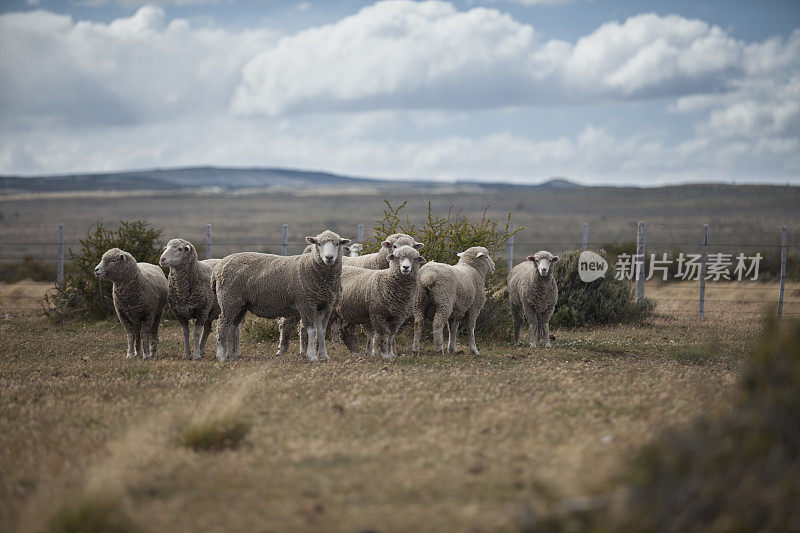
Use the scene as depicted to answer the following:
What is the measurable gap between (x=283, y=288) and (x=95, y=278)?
319 inches

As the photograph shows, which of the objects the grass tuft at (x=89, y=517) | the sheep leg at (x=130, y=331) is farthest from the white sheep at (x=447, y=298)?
the grass tuft at (x=89, y=517)

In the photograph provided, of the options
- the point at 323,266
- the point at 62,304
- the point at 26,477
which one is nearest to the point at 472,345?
the point at 323,266

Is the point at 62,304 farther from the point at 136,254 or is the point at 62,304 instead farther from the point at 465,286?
the point at 465,286

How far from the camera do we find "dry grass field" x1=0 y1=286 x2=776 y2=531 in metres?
4.61

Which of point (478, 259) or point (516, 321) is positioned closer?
point (478, 259)

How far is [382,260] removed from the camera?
13070mm

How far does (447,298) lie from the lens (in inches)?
468

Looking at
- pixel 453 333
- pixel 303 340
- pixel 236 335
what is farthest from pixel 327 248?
pixel 453 333

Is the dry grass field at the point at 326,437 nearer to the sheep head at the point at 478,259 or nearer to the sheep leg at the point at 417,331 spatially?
the sheep leg at the point at 417,331

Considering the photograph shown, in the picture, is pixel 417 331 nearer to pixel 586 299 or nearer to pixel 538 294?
pixel 538 294

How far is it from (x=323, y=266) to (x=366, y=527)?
7.01m

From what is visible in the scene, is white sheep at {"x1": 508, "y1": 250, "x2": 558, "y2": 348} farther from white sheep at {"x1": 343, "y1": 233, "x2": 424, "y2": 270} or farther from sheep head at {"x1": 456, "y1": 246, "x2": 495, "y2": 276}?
white sheep at {"x1": 343, "y1": 233, "x2": 424, "y2": 270}

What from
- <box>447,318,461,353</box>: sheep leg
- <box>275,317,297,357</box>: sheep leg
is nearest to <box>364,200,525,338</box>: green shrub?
<box>447,318,461,353</box>: sheep leg

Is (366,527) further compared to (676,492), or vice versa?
(366,527)
